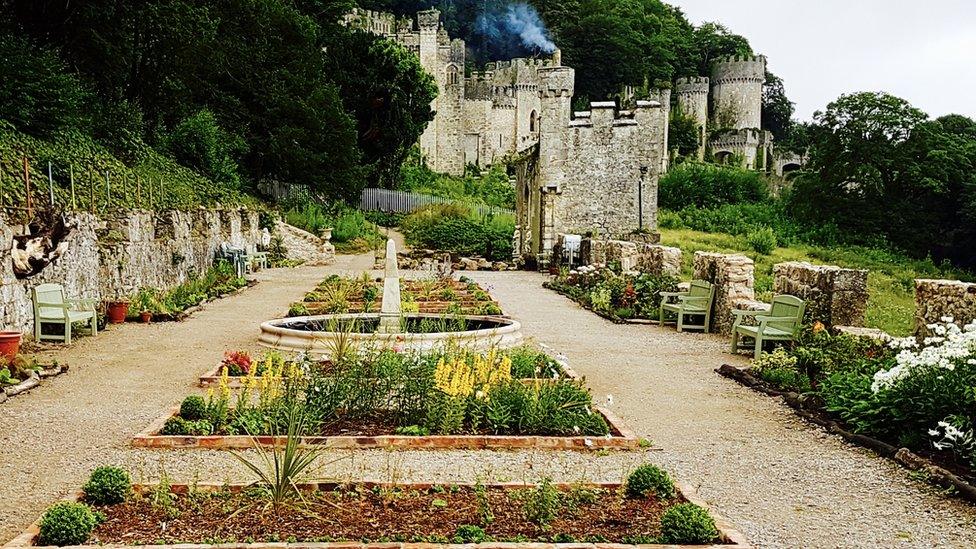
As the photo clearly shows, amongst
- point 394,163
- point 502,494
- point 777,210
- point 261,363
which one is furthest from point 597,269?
point 777,210

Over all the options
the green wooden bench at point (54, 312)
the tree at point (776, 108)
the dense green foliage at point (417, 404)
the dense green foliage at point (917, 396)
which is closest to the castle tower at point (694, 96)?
the tree at point (776, 108)

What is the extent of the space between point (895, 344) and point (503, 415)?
343 cm

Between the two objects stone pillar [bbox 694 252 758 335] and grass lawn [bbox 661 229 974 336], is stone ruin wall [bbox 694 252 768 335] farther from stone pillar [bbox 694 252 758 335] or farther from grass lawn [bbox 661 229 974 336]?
grass lawn [bbox 661 229 974 336]

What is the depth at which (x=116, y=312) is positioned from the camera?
1462 cm

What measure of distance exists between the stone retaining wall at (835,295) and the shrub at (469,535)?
317 inches

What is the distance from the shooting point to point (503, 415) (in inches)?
289

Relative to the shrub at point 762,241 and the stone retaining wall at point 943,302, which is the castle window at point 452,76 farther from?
the stone retaining wall at point 943,302

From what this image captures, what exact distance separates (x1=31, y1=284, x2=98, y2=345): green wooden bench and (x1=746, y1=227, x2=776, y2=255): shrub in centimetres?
2966

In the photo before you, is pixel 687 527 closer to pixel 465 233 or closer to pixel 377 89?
pixel 465 233

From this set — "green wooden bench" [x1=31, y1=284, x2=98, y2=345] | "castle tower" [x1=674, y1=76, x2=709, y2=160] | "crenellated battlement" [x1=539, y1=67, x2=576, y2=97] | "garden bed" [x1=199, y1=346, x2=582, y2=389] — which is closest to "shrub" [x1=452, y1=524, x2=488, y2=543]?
"garden bed" [x1=199, y1=346, x2=582, y2=389]

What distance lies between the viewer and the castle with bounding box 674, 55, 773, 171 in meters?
73.3

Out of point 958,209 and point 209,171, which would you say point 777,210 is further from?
point 209,171

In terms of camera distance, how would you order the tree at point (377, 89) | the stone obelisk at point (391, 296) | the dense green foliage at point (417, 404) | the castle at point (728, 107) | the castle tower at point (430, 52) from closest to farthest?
1. the dense green foliage at point (417, 404)
2. the stone obelisk at point (391, 296)
3. the tree at point (377, 89)
4. the castle tower at point (430, 52)
5. the castle at point (728, 107)

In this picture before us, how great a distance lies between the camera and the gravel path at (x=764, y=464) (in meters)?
5.27
